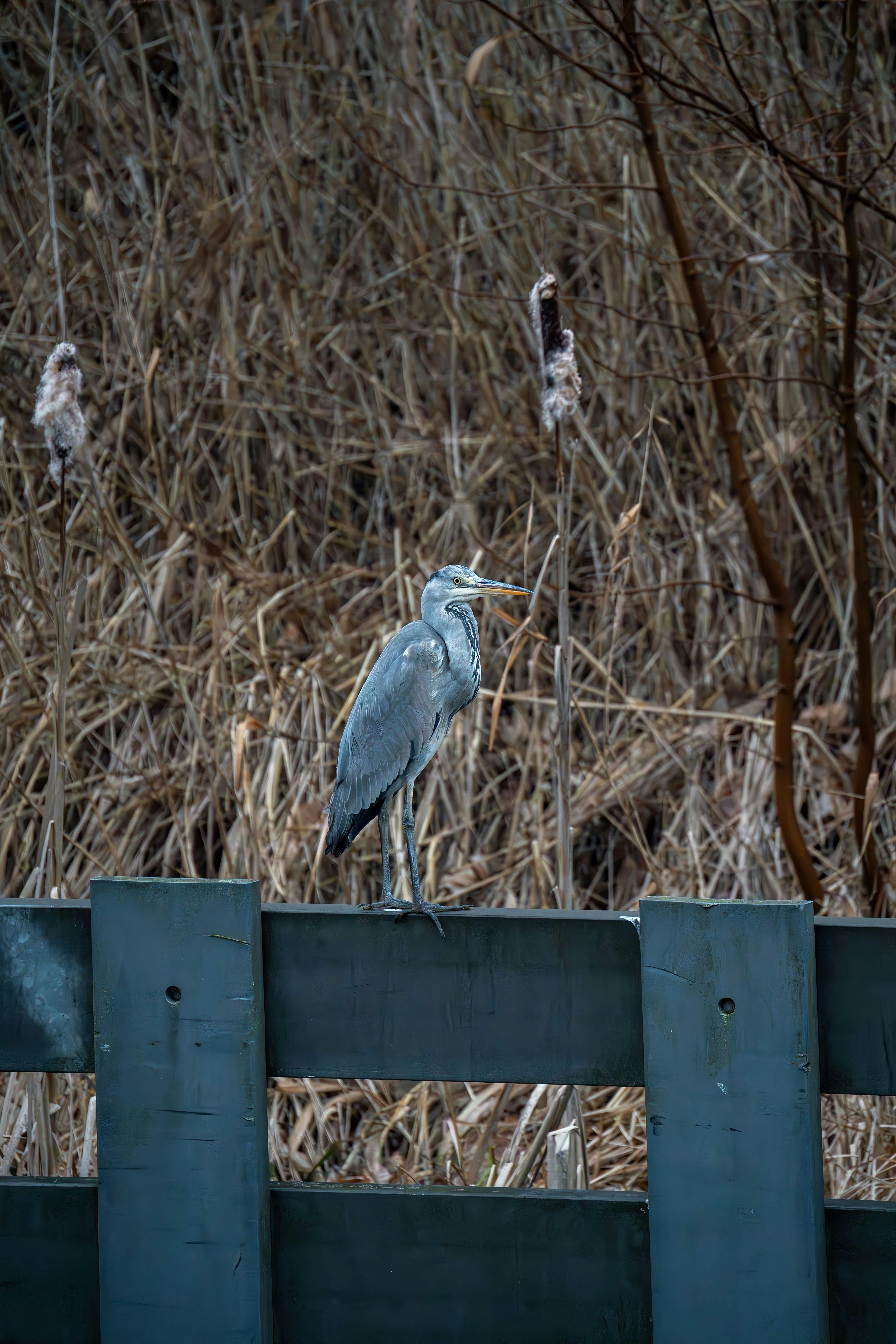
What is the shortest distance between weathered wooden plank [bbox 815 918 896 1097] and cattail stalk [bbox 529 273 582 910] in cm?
64

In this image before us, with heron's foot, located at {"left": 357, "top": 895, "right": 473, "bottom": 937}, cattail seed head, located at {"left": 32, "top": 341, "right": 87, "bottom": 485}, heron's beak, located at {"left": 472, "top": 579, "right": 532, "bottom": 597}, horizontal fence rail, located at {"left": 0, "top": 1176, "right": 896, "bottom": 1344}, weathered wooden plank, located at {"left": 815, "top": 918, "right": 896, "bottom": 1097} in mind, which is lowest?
horizontal fence rail, located at {"left": 0, "top": 1176, "right": 896, "bottom": 1344}

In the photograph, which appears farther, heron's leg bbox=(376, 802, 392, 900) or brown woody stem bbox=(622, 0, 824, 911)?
brown woody stem bbox=(622, 0, 824, 911)

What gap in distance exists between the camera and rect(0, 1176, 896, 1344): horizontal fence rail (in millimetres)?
1365

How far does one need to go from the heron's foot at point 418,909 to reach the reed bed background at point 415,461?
0.95 meters

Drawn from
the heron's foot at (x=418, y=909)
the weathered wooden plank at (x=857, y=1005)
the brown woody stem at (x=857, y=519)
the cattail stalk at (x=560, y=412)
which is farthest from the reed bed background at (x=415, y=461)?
the weathered wooden plank at (x=857, y=1005)

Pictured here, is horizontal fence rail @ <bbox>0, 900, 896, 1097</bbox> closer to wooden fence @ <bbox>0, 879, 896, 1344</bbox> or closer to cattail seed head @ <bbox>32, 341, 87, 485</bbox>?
wooden fence @ <bbox>0, 879, 896, 1344</bbox>

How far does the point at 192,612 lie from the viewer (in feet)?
13.0

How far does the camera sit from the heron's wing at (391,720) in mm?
1891

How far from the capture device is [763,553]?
9.08 ft

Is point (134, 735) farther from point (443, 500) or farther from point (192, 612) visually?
point (443, 500)

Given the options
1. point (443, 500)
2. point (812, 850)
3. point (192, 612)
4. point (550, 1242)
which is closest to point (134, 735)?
point (192, 612)

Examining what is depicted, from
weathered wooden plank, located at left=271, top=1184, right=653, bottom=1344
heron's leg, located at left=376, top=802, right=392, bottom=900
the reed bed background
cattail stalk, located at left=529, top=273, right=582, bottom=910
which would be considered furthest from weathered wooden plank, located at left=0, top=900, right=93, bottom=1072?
the reed bed background

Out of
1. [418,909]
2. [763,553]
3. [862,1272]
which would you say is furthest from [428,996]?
[763,553]

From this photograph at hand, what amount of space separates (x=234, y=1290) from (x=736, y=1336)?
528mm
